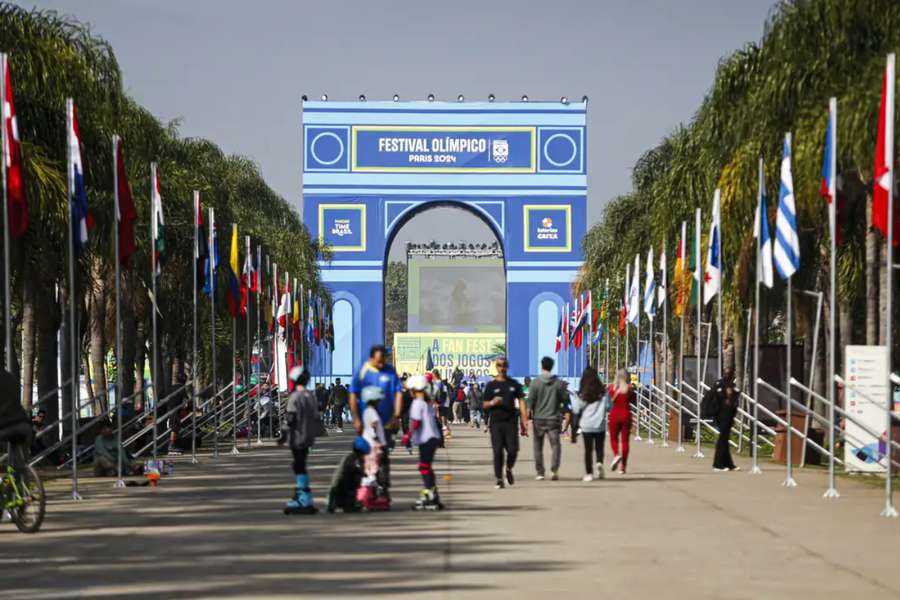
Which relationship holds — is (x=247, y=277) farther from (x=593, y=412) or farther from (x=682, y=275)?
(x=593, y=412)

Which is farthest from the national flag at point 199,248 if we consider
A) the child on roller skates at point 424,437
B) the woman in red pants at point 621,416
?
the child on roller skates at point 424,437

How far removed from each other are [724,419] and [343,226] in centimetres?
6748

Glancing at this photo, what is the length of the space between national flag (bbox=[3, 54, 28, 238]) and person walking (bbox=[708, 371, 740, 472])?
11.7 m

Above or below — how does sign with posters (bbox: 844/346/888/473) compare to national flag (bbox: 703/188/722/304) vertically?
below

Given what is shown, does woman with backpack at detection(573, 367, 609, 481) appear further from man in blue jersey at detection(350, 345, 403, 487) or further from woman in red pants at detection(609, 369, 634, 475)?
man in blue jersey at detection(350, 345, 403, 487)

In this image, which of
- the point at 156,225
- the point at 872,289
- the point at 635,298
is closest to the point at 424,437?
the point at 872,289

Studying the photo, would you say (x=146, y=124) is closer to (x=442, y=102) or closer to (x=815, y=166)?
(x=815, y=166)

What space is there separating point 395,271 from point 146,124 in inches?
5848

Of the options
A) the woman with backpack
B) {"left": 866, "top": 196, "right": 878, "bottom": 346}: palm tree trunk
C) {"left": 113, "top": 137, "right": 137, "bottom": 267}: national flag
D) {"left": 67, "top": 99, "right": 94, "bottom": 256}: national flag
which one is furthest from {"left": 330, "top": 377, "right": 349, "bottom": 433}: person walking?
{"left": 67, "top": 99, "right": 94, "bottom": 256}: national flag

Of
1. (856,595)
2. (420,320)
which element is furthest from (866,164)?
(420,320)

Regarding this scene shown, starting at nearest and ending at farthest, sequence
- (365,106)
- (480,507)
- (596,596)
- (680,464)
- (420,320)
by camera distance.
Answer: (596,596) < (480,507) < (680,464) < (365,106) < (420,320)

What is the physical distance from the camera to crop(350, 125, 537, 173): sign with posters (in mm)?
92500

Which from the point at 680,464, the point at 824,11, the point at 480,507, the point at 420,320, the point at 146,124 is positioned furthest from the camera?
the point at 420,320

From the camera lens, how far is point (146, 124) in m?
37.3
